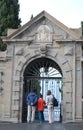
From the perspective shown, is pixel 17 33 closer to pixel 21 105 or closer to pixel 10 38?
pixel 10 38

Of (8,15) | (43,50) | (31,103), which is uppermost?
(8,15)

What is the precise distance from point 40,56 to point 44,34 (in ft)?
4.53

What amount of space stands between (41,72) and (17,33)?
9.27ft

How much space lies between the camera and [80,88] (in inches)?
919

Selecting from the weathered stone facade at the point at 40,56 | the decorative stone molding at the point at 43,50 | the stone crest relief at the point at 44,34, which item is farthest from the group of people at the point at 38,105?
the stone crest relief at the point at 44,34

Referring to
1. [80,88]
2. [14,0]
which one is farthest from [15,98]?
[14,0]

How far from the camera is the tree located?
3328 centimetres

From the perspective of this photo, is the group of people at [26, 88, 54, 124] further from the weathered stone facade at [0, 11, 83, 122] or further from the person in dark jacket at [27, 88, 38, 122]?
the weathered stone facade at [0, 11, 83, 122]

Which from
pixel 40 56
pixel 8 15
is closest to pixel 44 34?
pixel 40 56

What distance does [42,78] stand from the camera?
24.3 metres

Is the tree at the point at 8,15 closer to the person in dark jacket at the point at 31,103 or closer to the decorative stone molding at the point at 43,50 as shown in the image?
the decorative stone molding at the point at 43,50

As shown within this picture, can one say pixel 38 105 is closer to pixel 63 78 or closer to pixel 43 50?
pixel 63 78

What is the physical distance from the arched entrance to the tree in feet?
28.9

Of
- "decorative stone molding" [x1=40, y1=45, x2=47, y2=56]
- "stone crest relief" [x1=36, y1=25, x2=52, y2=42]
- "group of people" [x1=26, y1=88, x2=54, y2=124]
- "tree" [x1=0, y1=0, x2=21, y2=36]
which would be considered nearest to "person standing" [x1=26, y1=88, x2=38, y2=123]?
"group of people" [x1=26, y1=88, x2=54, y2=124]
